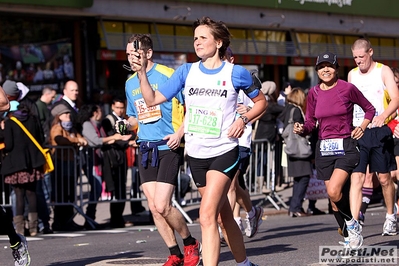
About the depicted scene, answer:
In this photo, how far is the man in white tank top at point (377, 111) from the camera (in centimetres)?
965

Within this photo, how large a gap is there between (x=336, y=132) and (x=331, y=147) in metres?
0.15

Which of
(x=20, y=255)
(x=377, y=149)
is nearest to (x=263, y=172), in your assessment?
(x=377, y=149)

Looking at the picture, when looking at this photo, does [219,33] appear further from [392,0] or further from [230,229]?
[392,0]

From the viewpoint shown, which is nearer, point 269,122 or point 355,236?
point 355,236

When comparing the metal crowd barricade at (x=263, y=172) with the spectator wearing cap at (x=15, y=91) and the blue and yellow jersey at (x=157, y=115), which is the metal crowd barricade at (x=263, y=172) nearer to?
the spectator wearing cap at (x=15, y=91)

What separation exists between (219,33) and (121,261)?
8.49ft

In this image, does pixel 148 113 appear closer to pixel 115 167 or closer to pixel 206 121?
pixel 206 121

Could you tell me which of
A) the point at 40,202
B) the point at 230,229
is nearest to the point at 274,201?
the point at 40,202

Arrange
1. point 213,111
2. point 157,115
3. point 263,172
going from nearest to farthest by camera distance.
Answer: point 213,111
point 157,115
point 263,172

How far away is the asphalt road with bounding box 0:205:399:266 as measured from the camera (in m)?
8.43

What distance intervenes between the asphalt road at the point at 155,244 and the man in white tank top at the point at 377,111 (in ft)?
2.22

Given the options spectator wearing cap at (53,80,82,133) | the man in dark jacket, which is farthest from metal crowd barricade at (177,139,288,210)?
spectator wearing cap at (53,80,82,133)

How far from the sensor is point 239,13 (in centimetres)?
2609

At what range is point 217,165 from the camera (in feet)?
22.3
